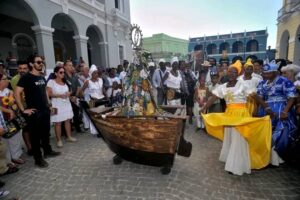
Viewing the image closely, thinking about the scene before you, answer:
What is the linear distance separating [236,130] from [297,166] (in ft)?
4.81

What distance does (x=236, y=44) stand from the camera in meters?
37.3

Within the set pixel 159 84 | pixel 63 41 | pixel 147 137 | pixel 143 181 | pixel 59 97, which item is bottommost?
pixel 143 181

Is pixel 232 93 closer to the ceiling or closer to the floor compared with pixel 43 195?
closer to the ceiling

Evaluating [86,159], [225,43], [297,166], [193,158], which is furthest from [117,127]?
[225,43]

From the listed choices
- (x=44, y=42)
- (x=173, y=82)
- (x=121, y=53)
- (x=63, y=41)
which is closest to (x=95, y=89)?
(x=173, y=82)

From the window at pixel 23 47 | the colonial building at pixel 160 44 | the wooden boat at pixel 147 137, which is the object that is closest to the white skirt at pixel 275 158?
the wooden boat at pixel 147 137

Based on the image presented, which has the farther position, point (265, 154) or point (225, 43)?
point (225, 43)

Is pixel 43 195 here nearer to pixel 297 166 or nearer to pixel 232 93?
pixel 232 93

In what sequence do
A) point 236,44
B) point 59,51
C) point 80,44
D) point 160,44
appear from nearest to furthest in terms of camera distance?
point 80,44
point 59,51
point 236,44
point 160,44

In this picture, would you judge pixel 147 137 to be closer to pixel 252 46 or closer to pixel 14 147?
pixel 14 147

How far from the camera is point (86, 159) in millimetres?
4168

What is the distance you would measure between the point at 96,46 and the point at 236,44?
101 ft

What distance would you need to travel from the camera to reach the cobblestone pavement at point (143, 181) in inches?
A: 114

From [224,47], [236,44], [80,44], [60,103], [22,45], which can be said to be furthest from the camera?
[224,47]
